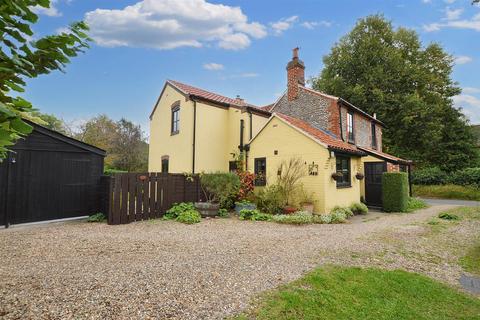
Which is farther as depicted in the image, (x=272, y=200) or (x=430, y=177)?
(x=430, y=177)

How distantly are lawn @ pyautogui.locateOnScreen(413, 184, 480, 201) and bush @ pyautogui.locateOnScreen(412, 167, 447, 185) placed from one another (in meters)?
→ 0.72

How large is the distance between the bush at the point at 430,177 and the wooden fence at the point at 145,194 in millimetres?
22705

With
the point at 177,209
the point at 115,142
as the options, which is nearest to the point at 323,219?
the point at 177,209

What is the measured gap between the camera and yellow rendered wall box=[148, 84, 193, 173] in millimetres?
14828

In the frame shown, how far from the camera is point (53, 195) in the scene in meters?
8.82

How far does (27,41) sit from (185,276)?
3.93 metres

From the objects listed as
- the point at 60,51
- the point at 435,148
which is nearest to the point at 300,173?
the point at 60,51

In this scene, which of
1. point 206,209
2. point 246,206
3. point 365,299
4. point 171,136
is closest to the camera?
point 365,299

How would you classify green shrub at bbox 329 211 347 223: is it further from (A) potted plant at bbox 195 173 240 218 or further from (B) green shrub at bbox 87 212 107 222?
(B) green shrub at bbox 87 212 107 222

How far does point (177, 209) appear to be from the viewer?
10383 mm

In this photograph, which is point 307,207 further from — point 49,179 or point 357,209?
point 49,179

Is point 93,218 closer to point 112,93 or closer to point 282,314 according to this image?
point 282,314

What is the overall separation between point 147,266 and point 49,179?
6.51 meters

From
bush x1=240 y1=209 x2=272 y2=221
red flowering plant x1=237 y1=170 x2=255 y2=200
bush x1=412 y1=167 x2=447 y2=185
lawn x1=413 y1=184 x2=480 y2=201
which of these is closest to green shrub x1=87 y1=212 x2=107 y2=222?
bush x1=240 y1=209 x2=272 y2=221
